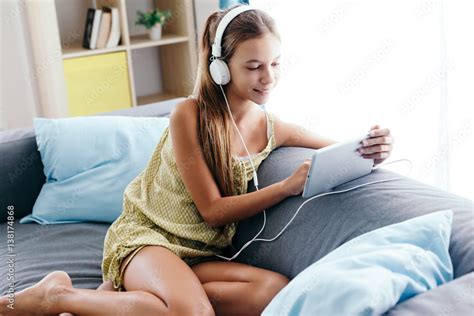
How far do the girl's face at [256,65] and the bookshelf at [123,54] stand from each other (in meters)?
1.69

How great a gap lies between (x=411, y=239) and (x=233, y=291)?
1.57 feet

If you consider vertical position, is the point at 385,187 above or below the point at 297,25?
below

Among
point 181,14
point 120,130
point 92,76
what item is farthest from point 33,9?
point 120,130

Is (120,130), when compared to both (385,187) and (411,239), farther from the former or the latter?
(411,239)

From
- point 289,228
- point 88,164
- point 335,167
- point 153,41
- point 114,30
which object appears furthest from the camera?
point 153,41

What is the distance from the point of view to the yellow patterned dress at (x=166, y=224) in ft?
5.28

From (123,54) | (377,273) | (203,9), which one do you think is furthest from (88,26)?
(377,273)

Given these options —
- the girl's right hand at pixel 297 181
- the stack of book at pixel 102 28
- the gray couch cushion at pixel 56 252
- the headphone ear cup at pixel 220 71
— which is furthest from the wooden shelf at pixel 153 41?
the girl's right hand at pixel 297 181

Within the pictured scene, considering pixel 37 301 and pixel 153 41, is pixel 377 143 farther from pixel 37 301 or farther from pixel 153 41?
pixel 153 41

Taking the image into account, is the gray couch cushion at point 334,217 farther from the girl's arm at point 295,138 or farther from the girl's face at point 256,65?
the girl's face at point 256,65

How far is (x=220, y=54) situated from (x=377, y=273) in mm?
763

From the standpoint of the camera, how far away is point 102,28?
3.17 meters

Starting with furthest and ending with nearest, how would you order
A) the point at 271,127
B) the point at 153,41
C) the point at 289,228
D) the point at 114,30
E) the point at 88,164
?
the point at 153,41, the point at 114,30, the point at 88,164, the point at 271,127, the point at 289,228

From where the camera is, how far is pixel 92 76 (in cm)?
319
